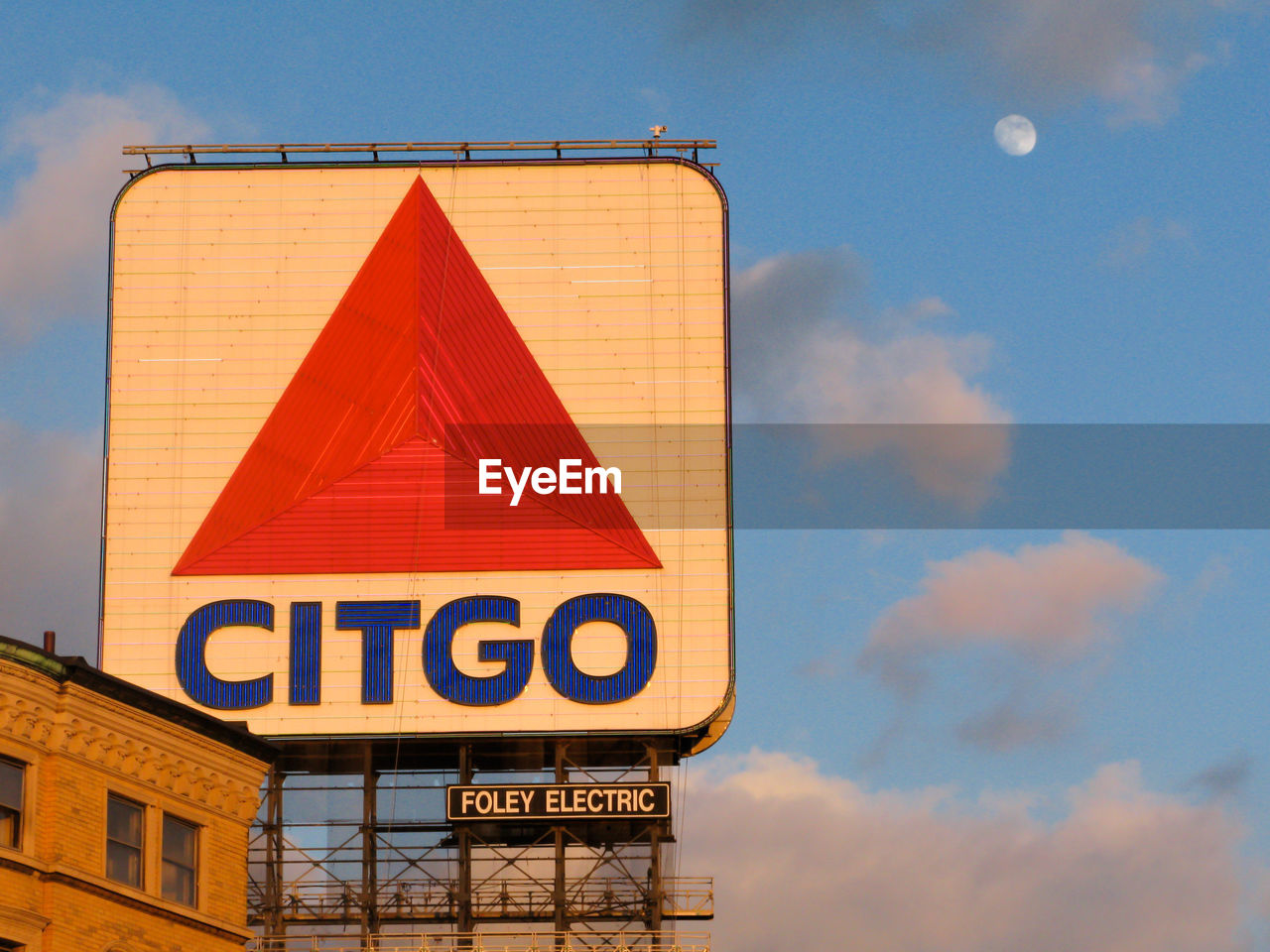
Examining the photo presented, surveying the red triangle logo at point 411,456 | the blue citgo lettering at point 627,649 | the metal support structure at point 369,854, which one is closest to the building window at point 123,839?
the metal support structure at point 369,854

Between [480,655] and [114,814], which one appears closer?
[114,814]

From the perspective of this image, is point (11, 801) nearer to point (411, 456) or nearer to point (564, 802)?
point (564, 802)

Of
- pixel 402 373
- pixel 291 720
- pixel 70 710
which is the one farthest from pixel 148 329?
pixel 70 710

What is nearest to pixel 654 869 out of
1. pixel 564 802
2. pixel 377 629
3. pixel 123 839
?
pixel 564 802

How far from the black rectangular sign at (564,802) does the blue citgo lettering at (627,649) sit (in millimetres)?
2433

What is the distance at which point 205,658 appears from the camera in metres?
64.9

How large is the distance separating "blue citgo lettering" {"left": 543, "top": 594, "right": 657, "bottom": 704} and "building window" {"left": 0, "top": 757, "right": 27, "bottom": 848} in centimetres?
2392

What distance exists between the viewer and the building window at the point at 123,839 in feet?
145

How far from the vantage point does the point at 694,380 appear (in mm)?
67312

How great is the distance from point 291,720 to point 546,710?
263 inches

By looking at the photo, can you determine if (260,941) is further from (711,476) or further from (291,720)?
(711,476)

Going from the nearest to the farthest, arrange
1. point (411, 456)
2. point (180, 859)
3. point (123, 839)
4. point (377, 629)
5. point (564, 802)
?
point (123, 839)
point (180, 859)
point (564, 802)
point (377, 629)
point (411, 456)

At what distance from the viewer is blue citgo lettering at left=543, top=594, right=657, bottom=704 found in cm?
6462
